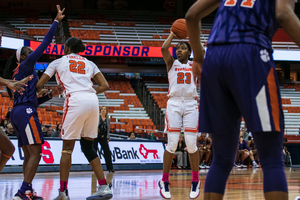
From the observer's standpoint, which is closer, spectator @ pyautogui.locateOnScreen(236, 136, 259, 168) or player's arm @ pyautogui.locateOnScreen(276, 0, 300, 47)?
player's arm @ pyautogui.locateOnScreen(276, 0, 300, 47)

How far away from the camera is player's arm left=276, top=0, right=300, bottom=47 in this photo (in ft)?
6.04

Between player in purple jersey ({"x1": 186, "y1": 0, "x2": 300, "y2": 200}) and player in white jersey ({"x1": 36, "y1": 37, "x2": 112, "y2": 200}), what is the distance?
7.73ft

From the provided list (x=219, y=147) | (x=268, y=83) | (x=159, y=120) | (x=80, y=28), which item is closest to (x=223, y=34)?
(x=268, y=83)

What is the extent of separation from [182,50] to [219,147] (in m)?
3.20

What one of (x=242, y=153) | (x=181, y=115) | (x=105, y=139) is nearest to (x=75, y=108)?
(x=181, y=115)

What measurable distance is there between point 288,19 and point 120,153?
997cm

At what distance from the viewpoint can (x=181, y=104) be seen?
16.5 ft

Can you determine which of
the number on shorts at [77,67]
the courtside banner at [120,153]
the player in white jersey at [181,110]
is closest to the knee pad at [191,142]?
the player in white jersey at [181,110]

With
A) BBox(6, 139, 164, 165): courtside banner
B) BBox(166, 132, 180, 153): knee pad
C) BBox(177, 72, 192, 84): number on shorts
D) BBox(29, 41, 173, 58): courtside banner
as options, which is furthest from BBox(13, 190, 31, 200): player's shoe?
BBox(29, 41, 173, 58): courtside banner

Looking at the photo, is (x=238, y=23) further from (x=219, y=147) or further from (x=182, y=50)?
(x=182, y=50)

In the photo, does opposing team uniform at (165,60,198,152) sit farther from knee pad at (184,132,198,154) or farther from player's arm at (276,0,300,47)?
player's arm at (276,0,300,47)

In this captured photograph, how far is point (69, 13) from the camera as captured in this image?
94.0 feet

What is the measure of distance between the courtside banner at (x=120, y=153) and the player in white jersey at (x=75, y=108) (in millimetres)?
5888

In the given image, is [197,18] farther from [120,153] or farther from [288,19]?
[120,153]
